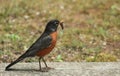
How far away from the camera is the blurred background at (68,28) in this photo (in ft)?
31.6

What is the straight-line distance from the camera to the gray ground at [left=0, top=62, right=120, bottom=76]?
695 centimetres

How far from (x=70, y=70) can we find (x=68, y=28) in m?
4.61

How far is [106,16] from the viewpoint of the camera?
12.8 meters

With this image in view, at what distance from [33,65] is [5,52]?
2.07 m

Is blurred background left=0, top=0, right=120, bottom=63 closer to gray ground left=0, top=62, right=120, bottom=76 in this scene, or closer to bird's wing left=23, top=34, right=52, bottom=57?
gray ground left=0, top=62, right=120, bottom=76

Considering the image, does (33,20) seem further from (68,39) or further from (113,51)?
(113,51)

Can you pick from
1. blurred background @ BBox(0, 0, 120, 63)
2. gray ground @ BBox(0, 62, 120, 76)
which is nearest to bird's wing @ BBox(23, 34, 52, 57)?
gray ground @ BBox(0, 62, 120, 76)

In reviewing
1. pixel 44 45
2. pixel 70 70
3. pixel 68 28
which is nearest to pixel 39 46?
pixel 44 45

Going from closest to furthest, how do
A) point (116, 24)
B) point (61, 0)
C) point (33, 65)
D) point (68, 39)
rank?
point (33, 65) < point (68, 39) < point (116, 24) < point (61, 0)

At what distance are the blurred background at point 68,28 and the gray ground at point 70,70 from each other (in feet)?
3.69

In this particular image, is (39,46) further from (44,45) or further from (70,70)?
(70,70)

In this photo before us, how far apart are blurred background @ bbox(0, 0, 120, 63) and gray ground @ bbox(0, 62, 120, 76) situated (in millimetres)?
1126

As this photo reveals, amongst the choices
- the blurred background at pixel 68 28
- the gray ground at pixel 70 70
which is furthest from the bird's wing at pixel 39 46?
the blurred background at pixel 68 28

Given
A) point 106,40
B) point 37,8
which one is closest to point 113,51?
point 106,40
